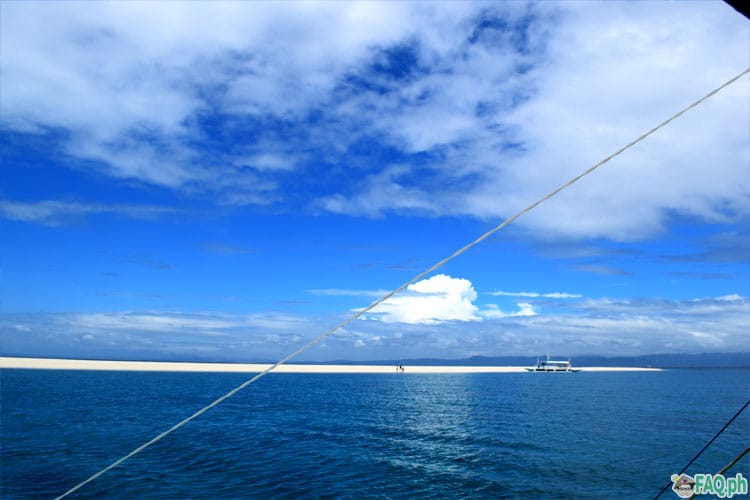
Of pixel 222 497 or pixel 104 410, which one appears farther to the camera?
pixel 104 410

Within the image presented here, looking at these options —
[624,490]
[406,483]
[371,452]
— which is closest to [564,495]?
[624,490]

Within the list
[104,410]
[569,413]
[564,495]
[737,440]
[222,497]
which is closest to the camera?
[222,497]

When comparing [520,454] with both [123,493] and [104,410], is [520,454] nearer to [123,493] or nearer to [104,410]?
[123,493]

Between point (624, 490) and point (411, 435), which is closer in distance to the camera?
point (624, 490)

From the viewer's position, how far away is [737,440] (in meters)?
35.7

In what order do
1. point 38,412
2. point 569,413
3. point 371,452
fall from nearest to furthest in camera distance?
point 371,452 → point 38,412 → point 569,413

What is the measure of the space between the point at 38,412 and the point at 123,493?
34.7m

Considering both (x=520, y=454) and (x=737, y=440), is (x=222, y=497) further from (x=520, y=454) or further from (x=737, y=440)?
(x=737, y=440)

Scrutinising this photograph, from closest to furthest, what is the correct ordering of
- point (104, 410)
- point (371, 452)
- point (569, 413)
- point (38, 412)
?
point (371, 452), point (38, 412), point (104, 410), point (569, 413)

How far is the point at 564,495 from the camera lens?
20750 mm

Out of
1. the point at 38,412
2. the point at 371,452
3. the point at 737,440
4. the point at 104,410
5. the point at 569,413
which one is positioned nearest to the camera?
the point at 371,452

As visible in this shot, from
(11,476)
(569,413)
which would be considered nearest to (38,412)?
(11,476)

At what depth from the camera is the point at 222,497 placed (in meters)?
18.7

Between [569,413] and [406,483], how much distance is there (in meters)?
41.7
